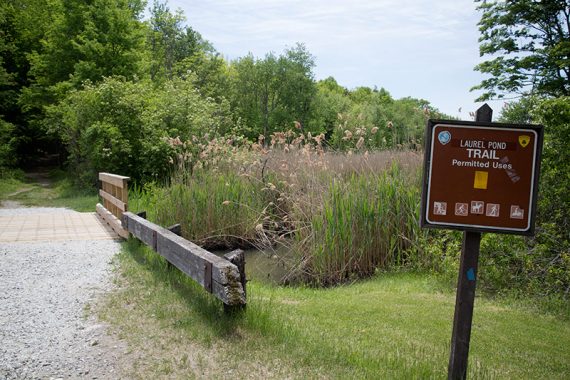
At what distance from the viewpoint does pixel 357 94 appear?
271 ft

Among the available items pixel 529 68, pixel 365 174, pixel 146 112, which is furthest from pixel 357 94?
pixel 365 174

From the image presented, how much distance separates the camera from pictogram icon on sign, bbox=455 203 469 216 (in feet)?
9.86

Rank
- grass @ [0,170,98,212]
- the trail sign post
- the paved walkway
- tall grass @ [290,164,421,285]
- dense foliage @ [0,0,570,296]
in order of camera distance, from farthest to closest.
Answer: grass @ [0,170,98,212]
the paved walkway
tall grass @ [290,164,421,285]
dense foliage @ [0,0,570,296]
the trail sign post

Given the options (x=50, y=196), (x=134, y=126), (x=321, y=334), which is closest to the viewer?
(x=321, y=334)

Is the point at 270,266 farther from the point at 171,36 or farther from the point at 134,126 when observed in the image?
the point at 171,36

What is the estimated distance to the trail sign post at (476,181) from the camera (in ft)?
9.78

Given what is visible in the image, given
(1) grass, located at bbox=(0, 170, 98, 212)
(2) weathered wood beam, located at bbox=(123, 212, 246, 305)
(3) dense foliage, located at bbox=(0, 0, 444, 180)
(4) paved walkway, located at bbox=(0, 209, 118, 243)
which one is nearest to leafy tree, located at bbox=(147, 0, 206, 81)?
(3) dense foliage, located at bbox=(0, 0, 444, 180)

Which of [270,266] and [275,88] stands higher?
[275,88]

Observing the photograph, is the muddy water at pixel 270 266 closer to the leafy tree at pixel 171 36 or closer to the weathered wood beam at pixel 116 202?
the weathered wood beam at pixel 116 202

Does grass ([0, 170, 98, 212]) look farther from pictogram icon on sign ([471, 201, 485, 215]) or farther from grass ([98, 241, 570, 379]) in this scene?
pictogram icon on sign ([471, 201, 485, 215])

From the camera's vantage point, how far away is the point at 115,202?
972cm

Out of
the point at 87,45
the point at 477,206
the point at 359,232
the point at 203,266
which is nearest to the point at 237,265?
the point at 203,266

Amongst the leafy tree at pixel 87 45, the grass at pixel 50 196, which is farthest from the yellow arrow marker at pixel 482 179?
the leafy tree at pixel 87 45

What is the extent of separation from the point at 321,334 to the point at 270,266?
4.46m
